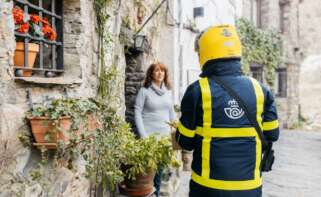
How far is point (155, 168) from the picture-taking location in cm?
382

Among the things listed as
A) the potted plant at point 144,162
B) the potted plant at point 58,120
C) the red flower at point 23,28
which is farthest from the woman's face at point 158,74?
the red flower at point 23,28

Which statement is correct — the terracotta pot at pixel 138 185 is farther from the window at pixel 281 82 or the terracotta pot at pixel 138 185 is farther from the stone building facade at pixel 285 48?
the window at pixel 281 82

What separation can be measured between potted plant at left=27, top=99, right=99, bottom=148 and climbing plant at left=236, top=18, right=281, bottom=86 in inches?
372

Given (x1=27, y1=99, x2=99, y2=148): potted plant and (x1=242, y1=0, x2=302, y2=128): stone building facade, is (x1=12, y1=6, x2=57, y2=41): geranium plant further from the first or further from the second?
(x1=242, y1=0, x2=302, y2=128): stone building facade

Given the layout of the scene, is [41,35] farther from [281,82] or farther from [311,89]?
[311,89]

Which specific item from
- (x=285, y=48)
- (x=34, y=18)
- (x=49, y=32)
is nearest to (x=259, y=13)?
(x=285, y=48)

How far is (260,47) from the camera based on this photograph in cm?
1328

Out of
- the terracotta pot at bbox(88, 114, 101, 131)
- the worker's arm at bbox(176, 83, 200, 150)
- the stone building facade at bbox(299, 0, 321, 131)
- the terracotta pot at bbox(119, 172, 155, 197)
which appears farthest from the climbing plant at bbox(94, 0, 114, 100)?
the stone building facade at bbox(299, 0, 321, 131)

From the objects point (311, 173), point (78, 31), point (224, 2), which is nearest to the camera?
point (78, 31)

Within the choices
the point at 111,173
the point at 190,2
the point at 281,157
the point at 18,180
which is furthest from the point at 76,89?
the point at 281,157

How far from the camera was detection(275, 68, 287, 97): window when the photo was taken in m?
15.0

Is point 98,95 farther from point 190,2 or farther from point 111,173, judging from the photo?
point 190,2

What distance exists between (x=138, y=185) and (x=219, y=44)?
7.30 ft

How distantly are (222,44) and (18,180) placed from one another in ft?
4.79
